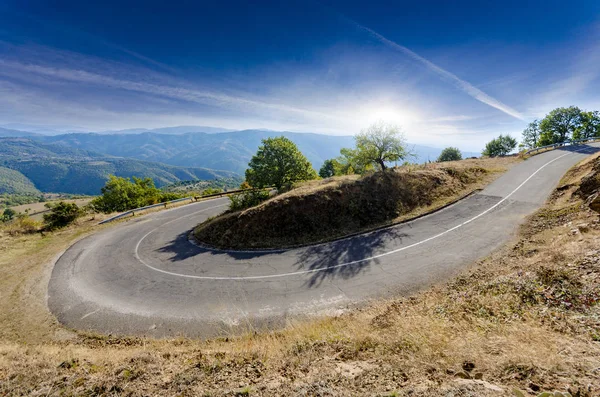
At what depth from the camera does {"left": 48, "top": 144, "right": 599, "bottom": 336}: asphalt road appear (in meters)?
9.99

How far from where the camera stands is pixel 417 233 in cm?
1551

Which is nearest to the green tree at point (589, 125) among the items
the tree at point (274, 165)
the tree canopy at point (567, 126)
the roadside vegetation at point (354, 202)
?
the tree canopy at point (567, 126)

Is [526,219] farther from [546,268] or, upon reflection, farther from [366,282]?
[366,282]

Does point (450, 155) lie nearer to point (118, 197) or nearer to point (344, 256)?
point (344, 256)

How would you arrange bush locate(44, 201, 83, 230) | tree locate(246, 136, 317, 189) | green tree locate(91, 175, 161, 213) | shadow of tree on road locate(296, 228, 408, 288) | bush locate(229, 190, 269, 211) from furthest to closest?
green tree locate(91, 175, 161, 213) → tree locate(246, 136, 317, 189) → bush locate(44, 201, 83, 230) → bush locate(229, 190, 269, 211) → shadow of tree on road locate(296, 228, 408, 288)

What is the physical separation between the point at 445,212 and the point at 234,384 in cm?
1907

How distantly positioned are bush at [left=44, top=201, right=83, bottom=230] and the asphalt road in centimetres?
862

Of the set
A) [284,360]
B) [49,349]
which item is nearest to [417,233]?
[284,360]

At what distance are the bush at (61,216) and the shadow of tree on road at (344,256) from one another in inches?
1100

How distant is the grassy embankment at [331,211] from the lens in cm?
1750

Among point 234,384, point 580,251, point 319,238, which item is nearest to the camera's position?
point 234,384

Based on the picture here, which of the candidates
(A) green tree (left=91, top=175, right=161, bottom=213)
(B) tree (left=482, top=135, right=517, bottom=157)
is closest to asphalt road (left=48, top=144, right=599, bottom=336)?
(A) green tree (left=91, top=175, right=161, bottom=213)

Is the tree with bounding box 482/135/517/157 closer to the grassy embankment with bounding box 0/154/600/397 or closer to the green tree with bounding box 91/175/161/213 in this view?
the grassy embankment with bounding box 0/154/600/397

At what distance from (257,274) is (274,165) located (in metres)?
20.2
